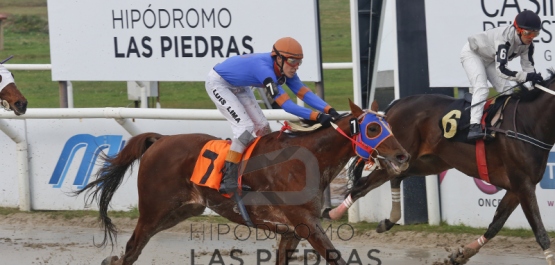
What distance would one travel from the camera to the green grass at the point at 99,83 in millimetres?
18219

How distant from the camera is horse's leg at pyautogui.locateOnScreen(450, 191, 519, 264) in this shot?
24.2ft

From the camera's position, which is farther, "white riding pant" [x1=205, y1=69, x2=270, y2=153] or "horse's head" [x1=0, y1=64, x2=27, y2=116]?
"horse's head" [x1=0, y1=64, x2=27, y2=116]

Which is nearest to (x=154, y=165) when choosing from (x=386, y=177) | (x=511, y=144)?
(x=386, y=177)

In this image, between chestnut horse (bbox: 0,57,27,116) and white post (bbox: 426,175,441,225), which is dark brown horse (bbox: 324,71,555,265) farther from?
chestnut horse (bbox: 0,57,27,116)

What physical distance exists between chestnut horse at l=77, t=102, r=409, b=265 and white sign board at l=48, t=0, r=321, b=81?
86.3 inches

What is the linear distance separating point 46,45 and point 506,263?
19.1 meters

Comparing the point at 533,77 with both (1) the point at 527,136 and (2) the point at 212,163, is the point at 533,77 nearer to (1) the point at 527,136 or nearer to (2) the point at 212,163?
(1) the point at 527,136

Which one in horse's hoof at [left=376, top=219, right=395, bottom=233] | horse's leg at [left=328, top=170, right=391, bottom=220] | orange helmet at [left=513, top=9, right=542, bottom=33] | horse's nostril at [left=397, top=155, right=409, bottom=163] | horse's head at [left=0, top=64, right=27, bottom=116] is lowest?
horse's hoof at [left=376, top=219, right=395, bottom=233]

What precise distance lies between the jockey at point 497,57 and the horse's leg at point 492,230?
1.86 feet

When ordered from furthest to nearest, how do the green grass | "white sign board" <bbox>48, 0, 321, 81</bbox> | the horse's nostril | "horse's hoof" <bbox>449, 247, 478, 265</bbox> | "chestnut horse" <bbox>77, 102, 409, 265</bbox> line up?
the green grass
"white sign board" <bbox>48, 0, 321, 81</bbox>
"horse's hoof" <bbox>449, 247, 478, 265</bbox>
"chestnut horse" <bbox>77, 102, 409, 265</bbox>
the horse's nostril

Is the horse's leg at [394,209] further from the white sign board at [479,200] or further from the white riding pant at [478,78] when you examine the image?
the white riding pant at [478,78]

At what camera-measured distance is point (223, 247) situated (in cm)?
820

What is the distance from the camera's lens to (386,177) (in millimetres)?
8078

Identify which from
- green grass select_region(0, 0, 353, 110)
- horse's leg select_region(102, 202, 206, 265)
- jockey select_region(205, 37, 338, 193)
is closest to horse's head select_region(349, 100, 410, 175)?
jockey select_region(205, 37, 338, 193)
